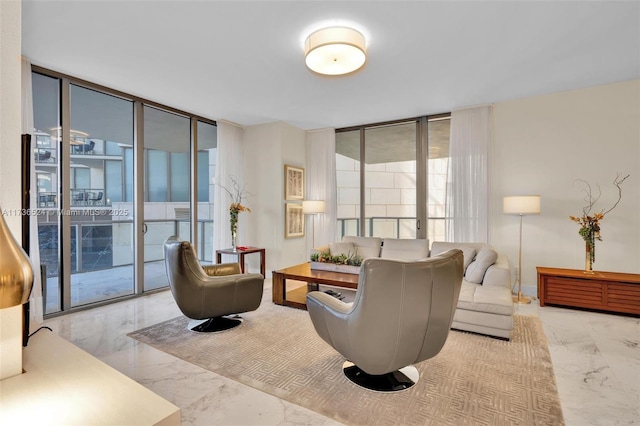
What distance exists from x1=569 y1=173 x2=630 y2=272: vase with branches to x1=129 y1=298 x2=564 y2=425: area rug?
4.65 feet

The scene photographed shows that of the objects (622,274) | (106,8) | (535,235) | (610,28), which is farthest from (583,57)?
(106,8)

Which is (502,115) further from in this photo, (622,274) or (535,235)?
(622,274)

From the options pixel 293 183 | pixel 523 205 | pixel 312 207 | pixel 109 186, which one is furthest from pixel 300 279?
pixel 523 205

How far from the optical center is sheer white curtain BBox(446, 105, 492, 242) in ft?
15.7

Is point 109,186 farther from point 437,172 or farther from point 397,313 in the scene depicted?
point 437,172

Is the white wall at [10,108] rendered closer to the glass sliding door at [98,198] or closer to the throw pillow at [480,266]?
the glass sliding door at [98,198]

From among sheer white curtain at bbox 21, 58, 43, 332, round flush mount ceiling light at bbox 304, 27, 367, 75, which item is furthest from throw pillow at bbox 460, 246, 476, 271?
sheer white curtain at bbox 21, 58, 43, 332

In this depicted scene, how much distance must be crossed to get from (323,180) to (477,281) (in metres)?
3.46

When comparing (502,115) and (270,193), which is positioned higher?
(502,115)

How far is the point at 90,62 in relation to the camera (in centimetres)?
337

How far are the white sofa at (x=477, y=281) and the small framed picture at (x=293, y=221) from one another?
1.13m

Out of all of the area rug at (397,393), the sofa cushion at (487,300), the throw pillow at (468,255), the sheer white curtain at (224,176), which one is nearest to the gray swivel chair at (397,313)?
the area rug at (397,393)

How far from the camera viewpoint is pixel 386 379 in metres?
2.25

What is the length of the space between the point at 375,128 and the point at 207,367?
491 cm
